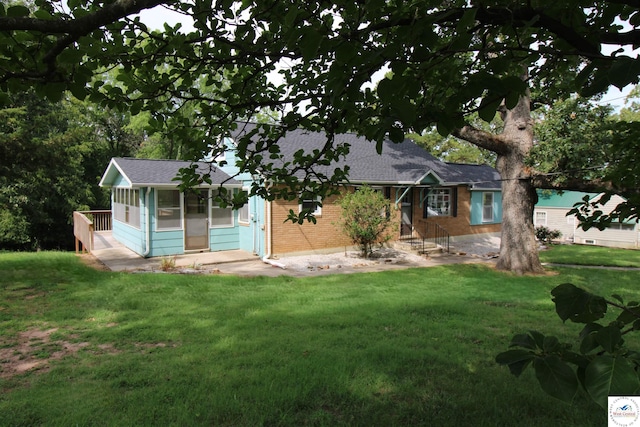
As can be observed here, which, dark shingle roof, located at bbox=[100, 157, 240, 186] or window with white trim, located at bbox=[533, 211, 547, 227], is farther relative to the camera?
window with white trim, located at bbox=[533, 211, 547, 227]

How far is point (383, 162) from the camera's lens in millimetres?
17688

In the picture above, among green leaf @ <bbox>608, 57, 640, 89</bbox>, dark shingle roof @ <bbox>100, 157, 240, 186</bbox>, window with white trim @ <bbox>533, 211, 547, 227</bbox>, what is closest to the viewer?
green leaf @ <bbox>608, 57, 640, 89</bbox>

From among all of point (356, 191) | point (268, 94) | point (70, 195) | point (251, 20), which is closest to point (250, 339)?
point (268, 94)

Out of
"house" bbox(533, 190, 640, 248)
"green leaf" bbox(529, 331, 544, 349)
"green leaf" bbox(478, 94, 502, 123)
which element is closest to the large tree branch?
"green leaf" bbox(478, 94, 502, 123)

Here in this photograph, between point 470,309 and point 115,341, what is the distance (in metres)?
5.80

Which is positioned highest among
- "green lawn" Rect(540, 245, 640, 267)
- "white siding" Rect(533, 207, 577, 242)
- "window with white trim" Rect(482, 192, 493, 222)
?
"window with white trim" Rect(482, 192, 493, 222)

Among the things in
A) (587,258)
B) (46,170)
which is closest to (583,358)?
(46,170)

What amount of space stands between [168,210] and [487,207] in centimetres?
1650

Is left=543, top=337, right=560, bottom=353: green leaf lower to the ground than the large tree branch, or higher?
lower

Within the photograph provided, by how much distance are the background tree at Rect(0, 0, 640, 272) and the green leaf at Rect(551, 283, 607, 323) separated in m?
0.77

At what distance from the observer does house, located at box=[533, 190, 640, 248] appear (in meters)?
22.0

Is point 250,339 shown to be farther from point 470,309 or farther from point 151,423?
point 470,309

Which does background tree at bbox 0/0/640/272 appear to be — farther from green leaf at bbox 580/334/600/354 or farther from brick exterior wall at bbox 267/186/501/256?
brick exterior wall at bbox 267/186/501/256

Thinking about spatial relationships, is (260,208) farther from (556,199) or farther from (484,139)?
(556,199)
